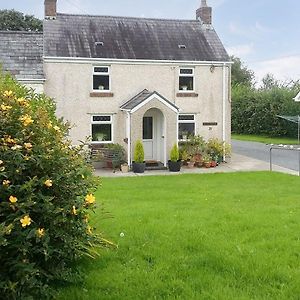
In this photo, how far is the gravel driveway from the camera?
23.4 m

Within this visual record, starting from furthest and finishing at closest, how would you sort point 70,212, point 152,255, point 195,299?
point 152,255 < point 195,299 < point 70,212

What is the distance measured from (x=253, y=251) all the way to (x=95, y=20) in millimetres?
20383

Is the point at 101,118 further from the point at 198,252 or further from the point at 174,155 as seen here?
the point at 198,252

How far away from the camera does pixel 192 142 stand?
23641mm

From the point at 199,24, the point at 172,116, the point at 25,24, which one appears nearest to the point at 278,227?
the point at 172,116

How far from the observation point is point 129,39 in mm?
24141

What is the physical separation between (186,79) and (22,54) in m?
8.23

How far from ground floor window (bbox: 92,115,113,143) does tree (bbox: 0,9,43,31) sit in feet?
90.9

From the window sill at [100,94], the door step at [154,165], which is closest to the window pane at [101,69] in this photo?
the window sill at [100,94]

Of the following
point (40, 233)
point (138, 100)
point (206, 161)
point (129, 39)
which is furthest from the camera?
point (129, 39)

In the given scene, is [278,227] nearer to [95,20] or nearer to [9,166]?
[9,166]

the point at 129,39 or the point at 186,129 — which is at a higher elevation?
the point at 129,39

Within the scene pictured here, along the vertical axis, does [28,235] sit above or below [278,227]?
above

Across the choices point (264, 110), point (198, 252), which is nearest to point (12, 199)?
point (198, 252)
